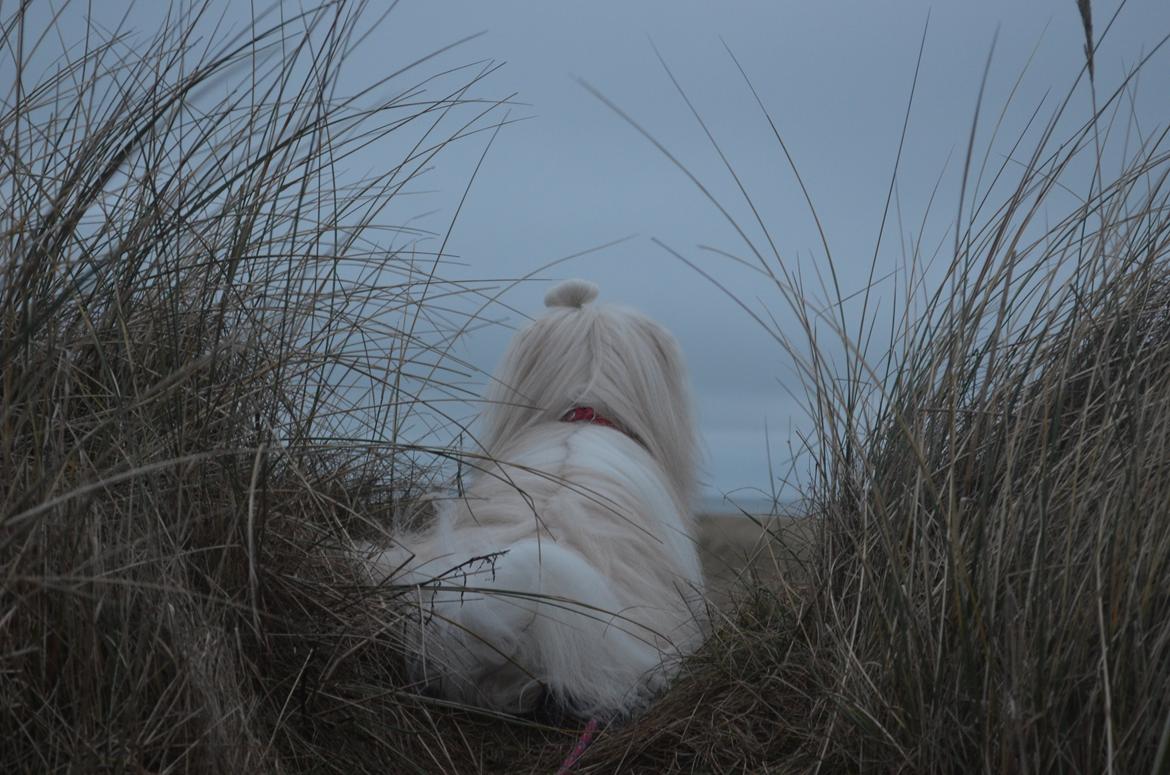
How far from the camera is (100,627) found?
1.51 meters

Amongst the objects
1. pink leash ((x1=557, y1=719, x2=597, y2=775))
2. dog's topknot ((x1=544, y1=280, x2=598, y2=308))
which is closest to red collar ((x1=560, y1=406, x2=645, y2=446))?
dog's topknot ((x1=544, y1=280, x2=598, y2=308))

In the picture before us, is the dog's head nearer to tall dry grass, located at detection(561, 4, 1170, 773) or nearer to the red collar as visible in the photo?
the red collar

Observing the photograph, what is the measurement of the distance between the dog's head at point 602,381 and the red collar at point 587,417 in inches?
0.6

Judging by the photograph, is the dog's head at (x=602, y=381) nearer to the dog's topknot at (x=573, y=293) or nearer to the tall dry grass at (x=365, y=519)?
the dog's topknot at (x=573, y=293)

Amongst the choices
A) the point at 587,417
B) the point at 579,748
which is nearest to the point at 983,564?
the point at 579,748

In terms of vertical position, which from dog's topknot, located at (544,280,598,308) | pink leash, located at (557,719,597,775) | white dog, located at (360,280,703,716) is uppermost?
dog's topknot, located at (544,280,598,308)

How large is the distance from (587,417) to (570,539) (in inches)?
35.9

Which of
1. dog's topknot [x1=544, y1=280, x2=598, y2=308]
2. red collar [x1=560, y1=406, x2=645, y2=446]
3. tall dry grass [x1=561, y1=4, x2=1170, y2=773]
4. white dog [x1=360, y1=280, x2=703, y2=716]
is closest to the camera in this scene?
tall dry grass [x1=561, y1=4, x2=1170, y2=773]

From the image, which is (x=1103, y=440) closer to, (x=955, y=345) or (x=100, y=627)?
(x=955, y=345)

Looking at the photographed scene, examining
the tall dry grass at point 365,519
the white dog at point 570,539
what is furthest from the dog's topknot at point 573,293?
the tall dry grass at point 365,519

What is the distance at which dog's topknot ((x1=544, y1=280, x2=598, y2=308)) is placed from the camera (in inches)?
160

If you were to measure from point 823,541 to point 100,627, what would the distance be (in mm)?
1307

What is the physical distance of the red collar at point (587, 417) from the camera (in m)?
3.68

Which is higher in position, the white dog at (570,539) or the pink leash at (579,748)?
the white dog at (570,539)
